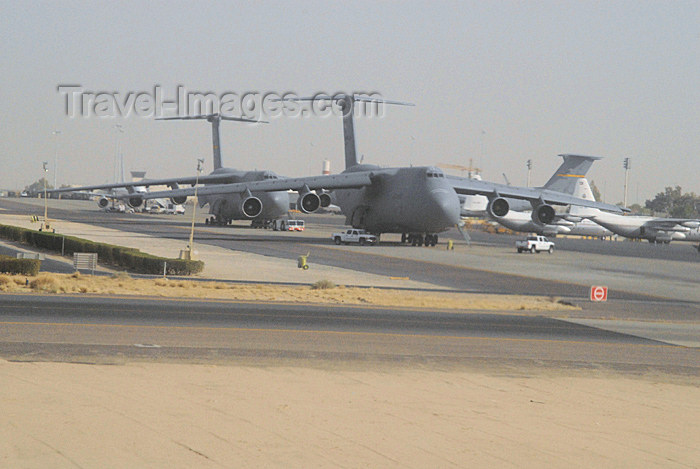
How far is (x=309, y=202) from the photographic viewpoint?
64.9 m

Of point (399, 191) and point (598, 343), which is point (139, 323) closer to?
point (598, 343)

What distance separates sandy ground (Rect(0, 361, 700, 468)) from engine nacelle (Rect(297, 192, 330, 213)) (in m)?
45.8

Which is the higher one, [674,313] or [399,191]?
[399,191]

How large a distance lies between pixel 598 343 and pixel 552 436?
426 inches

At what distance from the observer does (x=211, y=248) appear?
58531mm

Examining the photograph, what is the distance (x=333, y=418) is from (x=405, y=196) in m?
50.0

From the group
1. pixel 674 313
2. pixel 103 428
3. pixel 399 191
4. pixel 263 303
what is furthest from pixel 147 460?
pixel 399 191

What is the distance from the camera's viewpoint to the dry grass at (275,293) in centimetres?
3186

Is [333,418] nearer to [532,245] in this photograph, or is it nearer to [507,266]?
[507,266]

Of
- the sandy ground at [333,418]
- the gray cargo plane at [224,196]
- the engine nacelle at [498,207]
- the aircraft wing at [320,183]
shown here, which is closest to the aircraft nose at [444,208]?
the engine nacelle at [498,207]

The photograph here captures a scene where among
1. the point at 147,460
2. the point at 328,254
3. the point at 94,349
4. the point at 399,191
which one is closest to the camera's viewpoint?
the point at 147,460

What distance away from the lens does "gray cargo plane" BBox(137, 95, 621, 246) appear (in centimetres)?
6262

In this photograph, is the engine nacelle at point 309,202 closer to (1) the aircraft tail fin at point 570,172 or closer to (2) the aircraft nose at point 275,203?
(2) the aircraft nose at point 275,203

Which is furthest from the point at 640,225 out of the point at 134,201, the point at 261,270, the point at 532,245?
the point at 261,270
